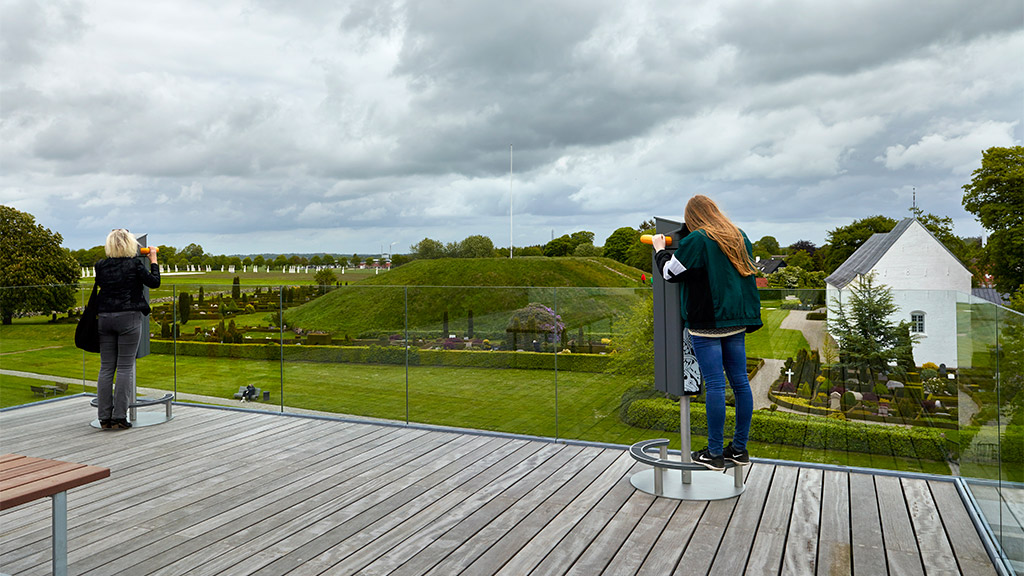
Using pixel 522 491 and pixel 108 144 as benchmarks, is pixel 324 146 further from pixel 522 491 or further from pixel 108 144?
pixel 522 491

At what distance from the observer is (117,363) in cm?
459

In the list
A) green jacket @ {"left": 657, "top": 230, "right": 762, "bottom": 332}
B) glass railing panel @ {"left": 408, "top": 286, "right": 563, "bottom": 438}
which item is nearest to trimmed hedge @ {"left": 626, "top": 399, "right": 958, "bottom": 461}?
glass railing panel @ {"left": 408, "top": 286, "right": 563, "bottom": 438}

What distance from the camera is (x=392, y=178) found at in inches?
2766

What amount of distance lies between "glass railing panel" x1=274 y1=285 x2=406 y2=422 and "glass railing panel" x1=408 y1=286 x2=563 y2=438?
7.5 inches

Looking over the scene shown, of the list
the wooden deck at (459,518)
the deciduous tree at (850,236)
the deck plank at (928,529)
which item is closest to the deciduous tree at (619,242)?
the deciduous tree at (850,236)

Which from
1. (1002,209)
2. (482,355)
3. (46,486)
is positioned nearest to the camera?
(46,486)

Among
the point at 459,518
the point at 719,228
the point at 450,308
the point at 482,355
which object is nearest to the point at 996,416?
the point at 719,228

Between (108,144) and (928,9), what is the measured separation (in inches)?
2840

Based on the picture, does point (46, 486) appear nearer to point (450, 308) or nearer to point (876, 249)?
point (450, 308)

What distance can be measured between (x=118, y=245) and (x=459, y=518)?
10.7 feet

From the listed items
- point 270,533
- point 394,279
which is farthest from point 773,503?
point 394,279

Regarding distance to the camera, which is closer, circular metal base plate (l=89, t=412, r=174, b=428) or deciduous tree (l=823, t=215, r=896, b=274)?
circular metal base plate (l=89, t=412, r=174, b=428)

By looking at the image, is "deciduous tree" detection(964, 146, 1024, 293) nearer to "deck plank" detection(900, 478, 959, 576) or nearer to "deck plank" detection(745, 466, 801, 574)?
"deck plank" detection(900, 478, 959, 576)

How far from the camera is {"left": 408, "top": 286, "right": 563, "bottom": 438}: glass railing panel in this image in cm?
488
